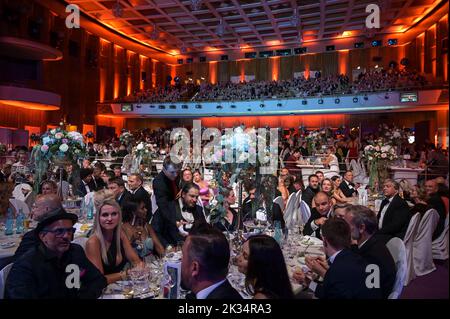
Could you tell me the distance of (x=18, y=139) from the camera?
15.7 m

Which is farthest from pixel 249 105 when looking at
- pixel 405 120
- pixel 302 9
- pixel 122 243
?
pixel 122 243

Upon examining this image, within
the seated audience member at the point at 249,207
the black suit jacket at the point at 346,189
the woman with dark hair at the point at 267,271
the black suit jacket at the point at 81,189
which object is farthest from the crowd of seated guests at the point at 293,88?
the woman with dark hair at the point at 267,271

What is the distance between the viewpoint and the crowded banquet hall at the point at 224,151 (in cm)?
210

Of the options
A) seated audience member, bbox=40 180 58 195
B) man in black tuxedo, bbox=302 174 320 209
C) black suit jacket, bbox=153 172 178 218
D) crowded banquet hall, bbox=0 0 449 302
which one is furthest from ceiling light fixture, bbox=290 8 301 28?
seated audience member, bbox=40 180 58 195

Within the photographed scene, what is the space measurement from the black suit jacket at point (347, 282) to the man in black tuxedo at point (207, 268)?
0.65 m

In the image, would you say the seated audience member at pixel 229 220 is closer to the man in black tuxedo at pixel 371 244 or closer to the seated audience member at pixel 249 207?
the seated audience member at pixel 249 207

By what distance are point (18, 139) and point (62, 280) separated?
16.1 m

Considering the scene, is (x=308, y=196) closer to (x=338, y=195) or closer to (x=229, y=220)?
(x=338, y=195)

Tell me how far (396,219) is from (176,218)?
A: 2718mm

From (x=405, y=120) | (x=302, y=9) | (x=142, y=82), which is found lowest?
(x=405, y=120)

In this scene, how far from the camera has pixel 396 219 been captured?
14.0ft

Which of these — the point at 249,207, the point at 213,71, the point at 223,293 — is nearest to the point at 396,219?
the point at 249,207

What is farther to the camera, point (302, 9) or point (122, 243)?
point (302, 9)
